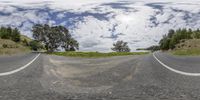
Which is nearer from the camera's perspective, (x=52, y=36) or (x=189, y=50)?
(x=189, y=50)

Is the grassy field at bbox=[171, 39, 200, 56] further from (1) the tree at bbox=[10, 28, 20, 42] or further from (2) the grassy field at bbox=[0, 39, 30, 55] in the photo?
(1) the tree at bbox=[10, 28, 20, 42]

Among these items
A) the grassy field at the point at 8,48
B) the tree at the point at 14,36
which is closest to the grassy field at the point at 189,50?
the grassy field at the point at 8,48

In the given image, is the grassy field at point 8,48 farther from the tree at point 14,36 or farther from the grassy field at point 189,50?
the tree at point 14,36

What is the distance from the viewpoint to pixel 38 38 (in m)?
144

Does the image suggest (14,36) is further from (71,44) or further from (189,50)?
(189,50)

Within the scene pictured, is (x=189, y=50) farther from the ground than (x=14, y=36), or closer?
closer

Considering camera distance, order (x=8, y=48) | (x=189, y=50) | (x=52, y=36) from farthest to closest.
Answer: (x=52, y=36)
(x=8, y=48)
(x=189, y=50)

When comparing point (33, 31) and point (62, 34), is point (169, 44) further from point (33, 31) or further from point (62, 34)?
point (33, 31)

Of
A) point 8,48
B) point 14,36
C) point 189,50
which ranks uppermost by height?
point 14,36

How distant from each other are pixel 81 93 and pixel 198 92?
2.21 m

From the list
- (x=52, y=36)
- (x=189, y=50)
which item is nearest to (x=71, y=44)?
(x=52, y=36)

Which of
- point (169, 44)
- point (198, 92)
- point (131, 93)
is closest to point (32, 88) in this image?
point (131, 93)

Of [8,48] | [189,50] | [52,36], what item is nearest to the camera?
[189,50]

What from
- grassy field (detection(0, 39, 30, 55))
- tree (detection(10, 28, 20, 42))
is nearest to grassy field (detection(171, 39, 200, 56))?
grassy field (detection(0, 39, 30, 55))
